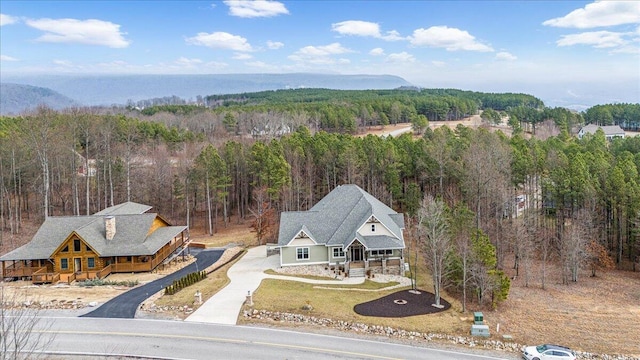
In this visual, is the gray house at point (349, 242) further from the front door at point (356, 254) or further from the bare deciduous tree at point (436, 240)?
the bare deciduous tree at point (436, 240)

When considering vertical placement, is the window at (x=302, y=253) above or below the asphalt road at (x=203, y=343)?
above

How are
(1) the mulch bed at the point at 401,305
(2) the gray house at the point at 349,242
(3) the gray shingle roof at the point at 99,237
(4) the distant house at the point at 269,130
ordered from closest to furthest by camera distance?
(1) the mulch bed at the point at 401,305 < (3) the gray shingle roof at the point at 99,237 < (2) the gray house at the point at 349,242 < (4) the distant house at the point at 269,130

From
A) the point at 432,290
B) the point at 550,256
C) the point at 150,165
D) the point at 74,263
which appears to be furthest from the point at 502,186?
the point at 150,165

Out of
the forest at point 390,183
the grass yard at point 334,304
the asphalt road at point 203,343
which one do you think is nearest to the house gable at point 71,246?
the asphalt road at point 203,343

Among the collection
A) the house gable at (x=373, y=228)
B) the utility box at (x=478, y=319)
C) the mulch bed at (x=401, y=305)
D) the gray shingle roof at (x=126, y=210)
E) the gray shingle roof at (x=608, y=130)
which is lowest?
the mulch bed at (x=401, y=305)

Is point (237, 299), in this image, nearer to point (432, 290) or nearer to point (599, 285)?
point (432, 290)

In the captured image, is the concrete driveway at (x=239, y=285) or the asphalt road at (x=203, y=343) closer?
the asphalt road at (x=203, y=343)

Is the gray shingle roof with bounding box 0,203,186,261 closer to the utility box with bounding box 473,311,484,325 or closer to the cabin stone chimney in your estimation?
the cabin stone chimney

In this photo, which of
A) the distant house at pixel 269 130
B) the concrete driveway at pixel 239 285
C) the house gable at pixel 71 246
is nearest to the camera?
the concrete driveway at pixel 239 285

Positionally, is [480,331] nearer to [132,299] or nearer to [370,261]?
[370,261]
